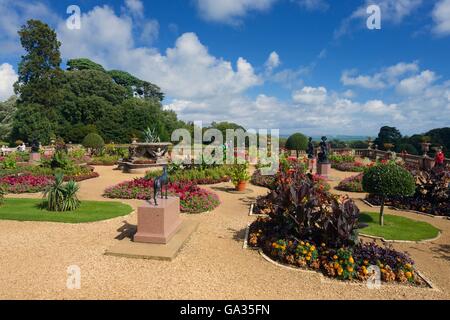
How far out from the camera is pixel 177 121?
4609cm

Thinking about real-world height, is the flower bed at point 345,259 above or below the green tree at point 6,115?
below

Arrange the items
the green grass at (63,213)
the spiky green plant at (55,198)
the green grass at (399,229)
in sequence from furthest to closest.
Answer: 1. the spiky green plant at (55,198)
2. the green grass at (63,213)
3. the green grass at (399,229)

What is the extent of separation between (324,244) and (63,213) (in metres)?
7.65

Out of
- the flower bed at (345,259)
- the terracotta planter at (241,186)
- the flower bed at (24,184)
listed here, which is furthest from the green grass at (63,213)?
the flower bed at (345,259)

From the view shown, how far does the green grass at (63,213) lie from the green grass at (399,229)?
7.26m

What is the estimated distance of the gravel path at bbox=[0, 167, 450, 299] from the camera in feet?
16.4

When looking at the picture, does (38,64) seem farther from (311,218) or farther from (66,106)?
(311,218)

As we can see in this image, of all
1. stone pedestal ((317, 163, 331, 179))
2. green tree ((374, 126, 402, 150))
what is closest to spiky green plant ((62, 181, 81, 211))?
stone pedestal ((317, 163, 331, 179))

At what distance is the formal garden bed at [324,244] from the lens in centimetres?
557

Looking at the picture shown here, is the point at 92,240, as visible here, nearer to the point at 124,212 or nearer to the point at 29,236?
the point at 29,236

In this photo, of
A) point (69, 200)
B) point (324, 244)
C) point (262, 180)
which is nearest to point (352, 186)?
point (262, 180)

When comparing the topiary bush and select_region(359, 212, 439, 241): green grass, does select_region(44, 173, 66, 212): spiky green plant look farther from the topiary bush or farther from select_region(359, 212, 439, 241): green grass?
the topiary bush

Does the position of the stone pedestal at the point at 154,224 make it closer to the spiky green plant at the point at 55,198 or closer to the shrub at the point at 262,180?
the spiky green plant at the point at 55,198

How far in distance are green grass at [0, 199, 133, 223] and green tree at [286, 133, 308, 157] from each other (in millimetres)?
24674
